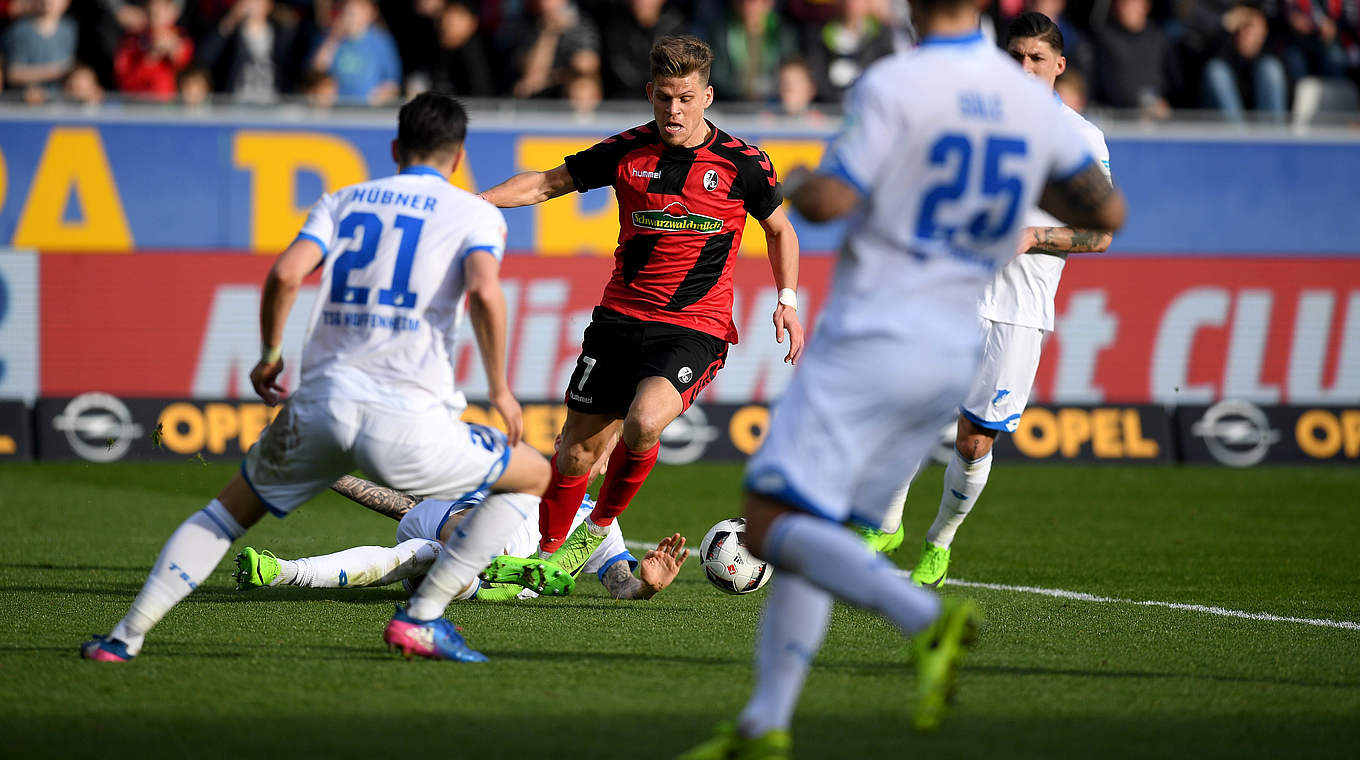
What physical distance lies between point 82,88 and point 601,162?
32.4 ft

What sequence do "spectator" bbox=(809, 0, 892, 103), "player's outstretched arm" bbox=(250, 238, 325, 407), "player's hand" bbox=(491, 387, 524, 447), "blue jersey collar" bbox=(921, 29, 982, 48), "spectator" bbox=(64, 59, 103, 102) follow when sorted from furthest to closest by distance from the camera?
"spectator" bbox=(809, 0, 892, 103), "spectator" bbox=(64, 59, 103, 102), "player's hand" bbox=(491, 387, 524, 447), "player's outstretched arm" bbox=(250, 238, 325, 407), "blue jersey collar" bbox=(921, 29, 982, 48)

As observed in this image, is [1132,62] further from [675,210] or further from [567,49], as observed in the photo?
[675,210]

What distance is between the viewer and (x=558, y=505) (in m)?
7.51

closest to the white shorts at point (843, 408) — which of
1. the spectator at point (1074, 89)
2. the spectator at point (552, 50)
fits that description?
the spectator at point (1074, 89)

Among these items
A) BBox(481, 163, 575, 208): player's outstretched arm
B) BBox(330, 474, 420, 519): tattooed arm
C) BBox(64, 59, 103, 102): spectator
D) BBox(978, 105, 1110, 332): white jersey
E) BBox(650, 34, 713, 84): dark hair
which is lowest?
BBox(330, 474, 420, 519): tattooed arm

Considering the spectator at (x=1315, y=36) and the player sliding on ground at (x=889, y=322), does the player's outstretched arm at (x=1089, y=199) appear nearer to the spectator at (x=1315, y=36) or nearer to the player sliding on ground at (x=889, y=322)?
the player sliding on ground at (x=889, y=322)

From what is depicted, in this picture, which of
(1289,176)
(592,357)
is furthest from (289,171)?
(1289,176)

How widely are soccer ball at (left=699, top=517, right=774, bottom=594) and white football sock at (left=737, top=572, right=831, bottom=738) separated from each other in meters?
3.00

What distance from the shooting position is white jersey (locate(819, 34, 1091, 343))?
165 inches

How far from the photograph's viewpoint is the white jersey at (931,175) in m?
4.19

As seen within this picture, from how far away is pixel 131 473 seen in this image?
13656mm

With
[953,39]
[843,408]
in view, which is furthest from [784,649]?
[953,39]

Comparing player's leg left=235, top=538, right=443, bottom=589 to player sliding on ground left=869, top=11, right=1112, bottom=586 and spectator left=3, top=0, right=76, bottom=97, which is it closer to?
player sliding on ground left=869, top=11, right=1112, bottom=586

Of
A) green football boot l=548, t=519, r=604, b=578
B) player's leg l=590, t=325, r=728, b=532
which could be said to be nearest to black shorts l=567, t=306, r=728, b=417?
player's leg l=590, t=325, r=728, b=532
